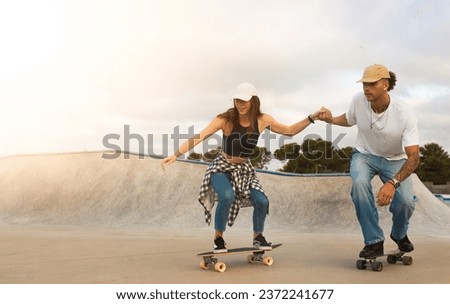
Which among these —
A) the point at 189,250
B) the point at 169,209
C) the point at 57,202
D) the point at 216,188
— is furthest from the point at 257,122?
the point at 57,202

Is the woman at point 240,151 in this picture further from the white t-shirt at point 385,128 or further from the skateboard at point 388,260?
the skateboard at point 388,260

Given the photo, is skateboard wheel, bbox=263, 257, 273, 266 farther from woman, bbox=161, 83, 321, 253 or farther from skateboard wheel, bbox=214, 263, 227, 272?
skateboard wheel, bbox=214, 263, 227, 272

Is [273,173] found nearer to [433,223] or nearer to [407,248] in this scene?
[433,223]

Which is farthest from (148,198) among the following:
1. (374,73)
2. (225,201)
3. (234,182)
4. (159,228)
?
(374,73)

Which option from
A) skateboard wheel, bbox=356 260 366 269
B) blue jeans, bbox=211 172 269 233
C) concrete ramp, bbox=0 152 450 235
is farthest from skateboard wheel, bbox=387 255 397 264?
concrete ramp, bbox=0 152 450 235

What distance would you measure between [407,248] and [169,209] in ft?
39.8

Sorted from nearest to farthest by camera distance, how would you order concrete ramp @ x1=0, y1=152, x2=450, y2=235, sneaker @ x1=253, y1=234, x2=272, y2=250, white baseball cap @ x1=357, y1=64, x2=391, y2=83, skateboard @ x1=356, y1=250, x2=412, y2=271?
white baseball cap @ x1=357, y1=64, x2=391, y2=83 < skateboard @ x1=356, y1=250, x2=412, y2=271 < sneaker @ x1=253, y1=234, x2=272, y2=250 < concrete ramp @ x1=0, y1=152, x2=450, y2=235

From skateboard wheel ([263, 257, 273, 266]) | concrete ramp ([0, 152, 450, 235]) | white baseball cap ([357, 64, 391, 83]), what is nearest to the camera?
white baseball cap ([357, 64, 391, 83])

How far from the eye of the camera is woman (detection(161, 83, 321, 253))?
583cm

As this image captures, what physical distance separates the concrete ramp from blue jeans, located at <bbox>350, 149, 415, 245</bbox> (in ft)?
28.5

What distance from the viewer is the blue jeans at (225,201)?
5602 millimetres

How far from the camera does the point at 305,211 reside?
52.8ft

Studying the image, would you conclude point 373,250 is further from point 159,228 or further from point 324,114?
point 159,228

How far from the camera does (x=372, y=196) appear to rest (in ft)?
18.3
